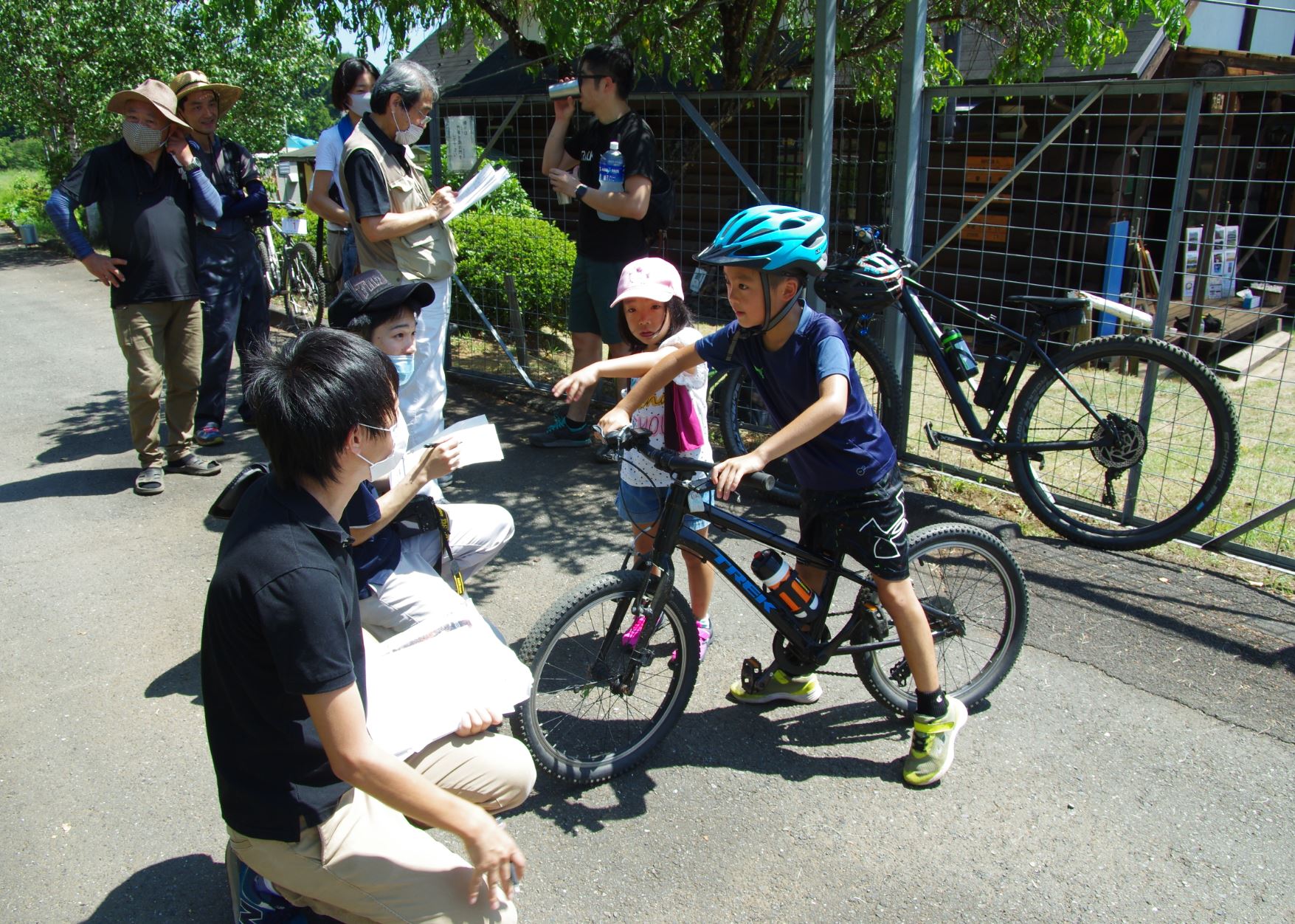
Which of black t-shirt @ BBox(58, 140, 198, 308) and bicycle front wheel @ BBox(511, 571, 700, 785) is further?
black t-shirt @ BBox(58, 140, 198, 308)

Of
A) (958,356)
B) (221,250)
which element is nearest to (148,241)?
(221,250)

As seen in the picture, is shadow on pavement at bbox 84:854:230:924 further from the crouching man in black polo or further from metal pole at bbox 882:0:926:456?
metal pole at bbox 882:0:926:456

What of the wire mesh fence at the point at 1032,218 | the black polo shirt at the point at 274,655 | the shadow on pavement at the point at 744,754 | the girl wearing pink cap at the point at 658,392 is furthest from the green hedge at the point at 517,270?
the black polo shirt at the point at 274,655

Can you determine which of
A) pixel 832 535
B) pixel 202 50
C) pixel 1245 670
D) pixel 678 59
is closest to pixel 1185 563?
pixel 1245 670

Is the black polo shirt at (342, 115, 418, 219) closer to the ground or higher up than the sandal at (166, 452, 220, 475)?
higher up

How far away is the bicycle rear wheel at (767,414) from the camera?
5.28 metres

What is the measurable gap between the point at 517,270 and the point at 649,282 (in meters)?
4.65

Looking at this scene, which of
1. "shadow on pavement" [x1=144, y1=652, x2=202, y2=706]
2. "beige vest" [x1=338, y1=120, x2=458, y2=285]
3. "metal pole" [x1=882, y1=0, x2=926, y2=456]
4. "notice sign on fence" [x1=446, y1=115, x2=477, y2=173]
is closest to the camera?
"shadow on pavement" [x1=144, y1=652, x2=202, y2=706]

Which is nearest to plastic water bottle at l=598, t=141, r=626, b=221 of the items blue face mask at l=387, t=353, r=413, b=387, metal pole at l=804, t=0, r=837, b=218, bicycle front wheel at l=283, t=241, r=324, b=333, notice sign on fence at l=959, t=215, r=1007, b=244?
metal pole at l=804, t=0, r=837, b=218

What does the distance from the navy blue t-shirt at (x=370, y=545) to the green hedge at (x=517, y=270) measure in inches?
195

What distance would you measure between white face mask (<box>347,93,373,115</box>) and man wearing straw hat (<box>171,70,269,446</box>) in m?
0.72

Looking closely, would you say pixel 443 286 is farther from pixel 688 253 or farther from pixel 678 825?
pixel 688 253

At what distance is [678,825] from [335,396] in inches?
69.3

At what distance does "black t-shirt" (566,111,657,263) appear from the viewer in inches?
215
